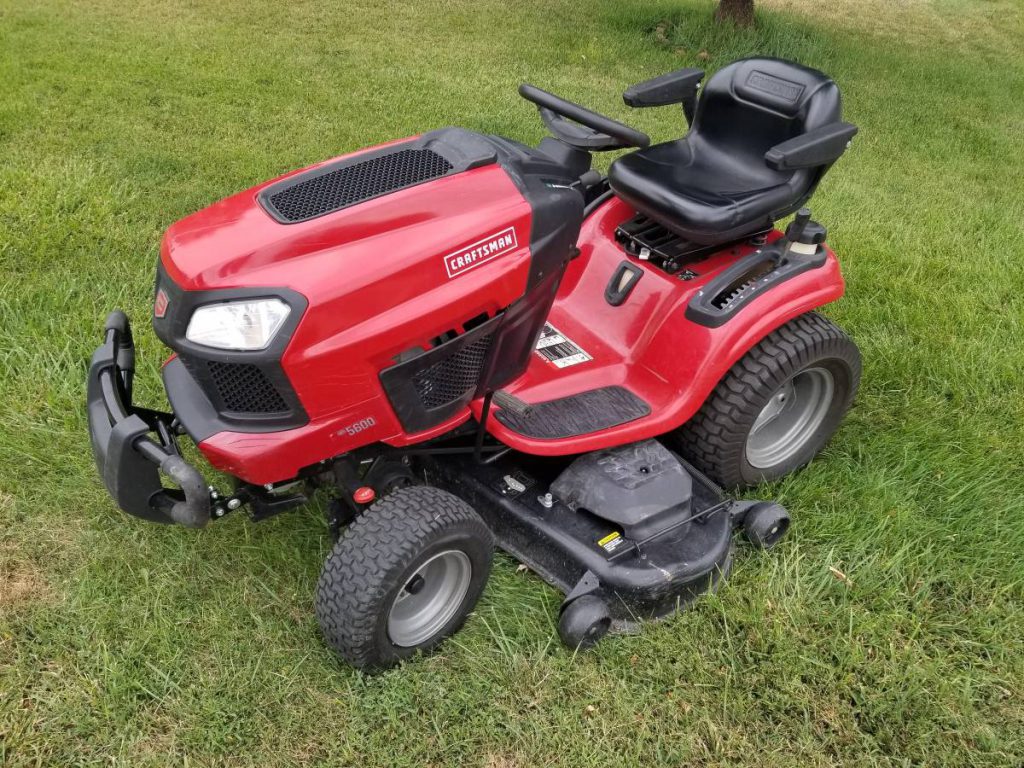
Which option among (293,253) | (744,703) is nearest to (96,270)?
(293,253)

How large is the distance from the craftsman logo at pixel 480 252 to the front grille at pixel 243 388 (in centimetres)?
51

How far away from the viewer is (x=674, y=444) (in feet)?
9.62

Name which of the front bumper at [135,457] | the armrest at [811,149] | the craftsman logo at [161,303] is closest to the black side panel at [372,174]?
the craftsman logo at [161,303]

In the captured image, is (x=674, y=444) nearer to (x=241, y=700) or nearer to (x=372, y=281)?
(x=372, y=281)

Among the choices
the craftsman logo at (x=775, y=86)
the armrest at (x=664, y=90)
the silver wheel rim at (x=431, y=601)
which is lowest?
the silver wheel rim at (x=431, y=601)

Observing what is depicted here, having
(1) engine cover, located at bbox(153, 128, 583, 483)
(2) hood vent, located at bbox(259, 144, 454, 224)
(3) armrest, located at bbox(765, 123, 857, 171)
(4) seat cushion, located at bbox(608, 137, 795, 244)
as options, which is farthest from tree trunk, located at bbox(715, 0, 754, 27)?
(2) hood vent, located at bbox(259, 144, 454, 224)

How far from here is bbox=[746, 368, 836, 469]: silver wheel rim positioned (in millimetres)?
3037

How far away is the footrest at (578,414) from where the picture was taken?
253 centimetres

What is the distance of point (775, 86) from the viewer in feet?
10.0

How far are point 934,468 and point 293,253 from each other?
2376 millimetres

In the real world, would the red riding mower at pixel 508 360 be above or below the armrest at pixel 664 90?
below

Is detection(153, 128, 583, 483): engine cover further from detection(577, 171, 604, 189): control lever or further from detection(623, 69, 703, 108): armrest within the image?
detection(623, 69, 703, 108): armrest

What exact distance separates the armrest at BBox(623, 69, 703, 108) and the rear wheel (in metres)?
1.72

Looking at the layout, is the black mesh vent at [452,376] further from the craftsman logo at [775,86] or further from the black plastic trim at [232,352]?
the craftsman logo at [775,86]
